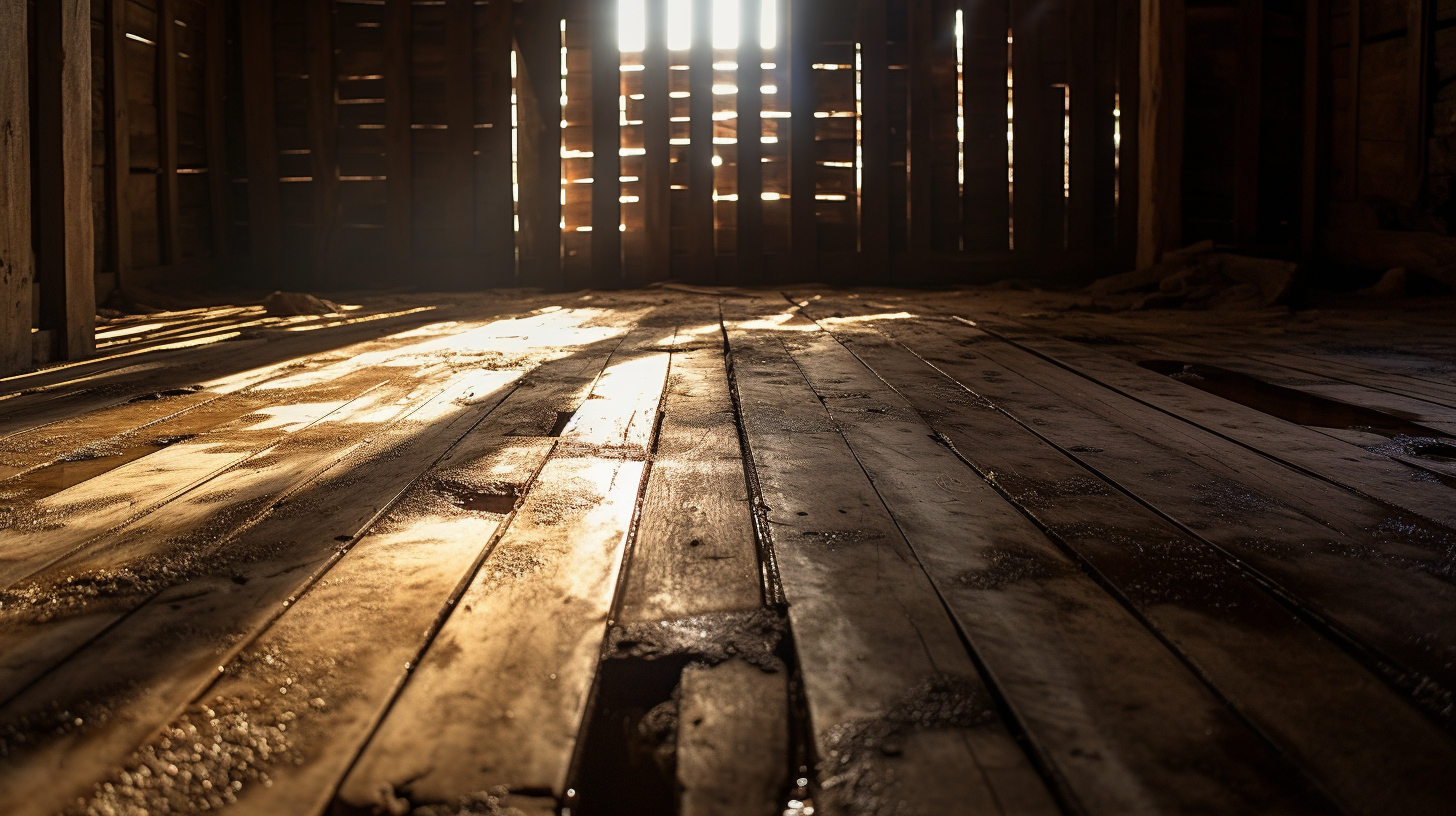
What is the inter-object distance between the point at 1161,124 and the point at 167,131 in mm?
6257

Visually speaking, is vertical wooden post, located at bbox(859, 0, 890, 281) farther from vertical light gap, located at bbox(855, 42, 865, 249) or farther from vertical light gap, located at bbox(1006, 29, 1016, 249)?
vertical light gap, located at bbox(1006, 29, 1016, 249)

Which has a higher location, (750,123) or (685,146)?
(750,123)

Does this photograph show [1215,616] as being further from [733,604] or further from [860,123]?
[860,123]

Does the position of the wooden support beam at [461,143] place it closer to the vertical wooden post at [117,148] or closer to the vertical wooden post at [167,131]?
the vertical wooden post at [167,131]

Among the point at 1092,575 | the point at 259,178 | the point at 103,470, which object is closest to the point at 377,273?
the point at 259,178

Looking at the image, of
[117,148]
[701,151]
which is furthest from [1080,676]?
[701,151]

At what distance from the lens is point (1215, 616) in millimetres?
1044

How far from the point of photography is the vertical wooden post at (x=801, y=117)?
6750 millimetres

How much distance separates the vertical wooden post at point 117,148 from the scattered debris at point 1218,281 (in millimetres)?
5470

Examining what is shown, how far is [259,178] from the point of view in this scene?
684cm

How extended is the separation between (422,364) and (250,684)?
7.61 feet

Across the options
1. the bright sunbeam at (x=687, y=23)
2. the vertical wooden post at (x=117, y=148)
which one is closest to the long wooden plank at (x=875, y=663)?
the vertical wooden post at (x=117, y=148)

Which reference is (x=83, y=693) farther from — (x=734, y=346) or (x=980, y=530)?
(x=734, y=346)

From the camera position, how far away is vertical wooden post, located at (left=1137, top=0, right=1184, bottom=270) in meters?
6.20
